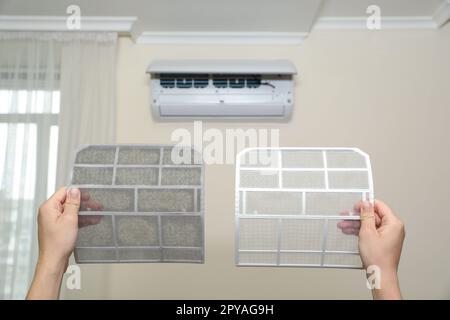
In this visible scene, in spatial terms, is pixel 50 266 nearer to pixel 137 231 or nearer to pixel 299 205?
pixel 137 231

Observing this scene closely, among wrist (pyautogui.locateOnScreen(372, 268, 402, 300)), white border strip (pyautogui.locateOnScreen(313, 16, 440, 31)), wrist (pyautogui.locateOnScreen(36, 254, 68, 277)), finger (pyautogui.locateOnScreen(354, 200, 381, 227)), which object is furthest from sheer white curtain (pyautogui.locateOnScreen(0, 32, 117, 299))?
wrist (pyautogui.locateOnScreen(372, 268, 402, 300))

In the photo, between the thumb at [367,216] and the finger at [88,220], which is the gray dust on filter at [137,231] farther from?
the thumb at [367,216]

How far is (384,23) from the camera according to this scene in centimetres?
166

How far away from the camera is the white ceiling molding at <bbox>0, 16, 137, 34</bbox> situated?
1593 millimetres

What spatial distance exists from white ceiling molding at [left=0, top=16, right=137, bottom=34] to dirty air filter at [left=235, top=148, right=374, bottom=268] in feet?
3.51

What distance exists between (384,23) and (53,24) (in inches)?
60.7

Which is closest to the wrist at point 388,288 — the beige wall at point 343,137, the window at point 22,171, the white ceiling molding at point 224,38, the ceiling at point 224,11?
the beige wall at point 343,137

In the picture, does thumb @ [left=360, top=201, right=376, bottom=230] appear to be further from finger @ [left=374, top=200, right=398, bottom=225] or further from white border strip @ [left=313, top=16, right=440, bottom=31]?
white border strip @ [left=313, top=16, right=440, bottom=31]

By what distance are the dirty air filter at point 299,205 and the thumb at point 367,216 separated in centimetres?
3

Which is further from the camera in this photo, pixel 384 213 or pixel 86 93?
pixel 86 93

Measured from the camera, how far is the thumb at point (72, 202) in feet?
2.62

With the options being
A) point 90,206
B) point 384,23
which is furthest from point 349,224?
point 384,23
